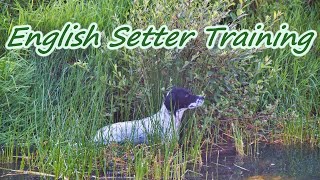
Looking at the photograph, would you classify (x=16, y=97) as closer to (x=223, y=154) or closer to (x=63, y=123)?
(x=63, y=123)

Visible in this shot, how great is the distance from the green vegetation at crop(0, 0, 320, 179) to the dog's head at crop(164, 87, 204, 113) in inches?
7.4

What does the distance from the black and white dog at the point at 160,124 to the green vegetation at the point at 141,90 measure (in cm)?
12

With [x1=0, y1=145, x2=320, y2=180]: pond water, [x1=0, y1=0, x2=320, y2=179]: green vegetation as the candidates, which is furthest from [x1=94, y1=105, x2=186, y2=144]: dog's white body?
[x1=0, y1=145, x2=320, y2=180]: pond water

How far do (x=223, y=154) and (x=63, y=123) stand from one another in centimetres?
170

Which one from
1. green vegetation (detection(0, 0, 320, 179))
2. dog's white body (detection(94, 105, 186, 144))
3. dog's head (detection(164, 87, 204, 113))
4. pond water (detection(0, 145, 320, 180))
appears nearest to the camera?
pond water (detection(0, 145, 320, 180))

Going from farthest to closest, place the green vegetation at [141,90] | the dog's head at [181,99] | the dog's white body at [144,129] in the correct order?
the dog's head at [181,99] → the green vegetation at [141,90] → the dog's white body at [144,129]

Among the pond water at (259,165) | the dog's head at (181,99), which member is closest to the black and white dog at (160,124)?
the dog's head at (181,99)

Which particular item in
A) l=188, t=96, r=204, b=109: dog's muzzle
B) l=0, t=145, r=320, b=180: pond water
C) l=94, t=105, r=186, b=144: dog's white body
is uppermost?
l=188, t=96, r=204, b=109: dog's muzzle

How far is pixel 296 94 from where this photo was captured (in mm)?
8297

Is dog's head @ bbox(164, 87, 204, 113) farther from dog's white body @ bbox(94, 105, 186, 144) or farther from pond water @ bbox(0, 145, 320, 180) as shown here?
pond water @ bbox(0, 145, 320, 180)

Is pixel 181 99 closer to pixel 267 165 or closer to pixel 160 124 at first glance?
pixel 160 124

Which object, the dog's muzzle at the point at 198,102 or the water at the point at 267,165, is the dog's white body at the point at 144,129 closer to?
the dog's muzzle at the point at 198,102

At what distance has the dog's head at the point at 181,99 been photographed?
23.1 feet

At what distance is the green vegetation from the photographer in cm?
685
